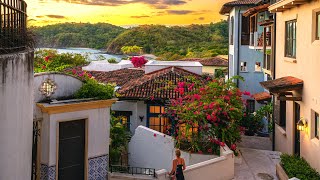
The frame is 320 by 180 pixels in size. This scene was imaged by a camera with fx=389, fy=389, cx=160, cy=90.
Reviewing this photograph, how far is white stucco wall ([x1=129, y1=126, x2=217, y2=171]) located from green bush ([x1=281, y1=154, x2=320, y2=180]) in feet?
9.93

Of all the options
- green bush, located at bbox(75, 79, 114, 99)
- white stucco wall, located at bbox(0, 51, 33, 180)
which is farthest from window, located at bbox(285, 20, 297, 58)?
white stucco wall, located at bbox(0, 51, 33, 180)

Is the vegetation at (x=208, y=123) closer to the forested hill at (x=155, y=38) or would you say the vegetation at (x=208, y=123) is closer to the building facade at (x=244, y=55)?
the building facade at (x=244, y=55)

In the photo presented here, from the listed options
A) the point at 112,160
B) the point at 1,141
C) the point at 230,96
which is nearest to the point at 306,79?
the point at 230,96

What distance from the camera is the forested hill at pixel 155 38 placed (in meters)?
66.0

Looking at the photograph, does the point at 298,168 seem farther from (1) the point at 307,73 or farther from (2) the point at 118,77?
(2) the point at 118,77

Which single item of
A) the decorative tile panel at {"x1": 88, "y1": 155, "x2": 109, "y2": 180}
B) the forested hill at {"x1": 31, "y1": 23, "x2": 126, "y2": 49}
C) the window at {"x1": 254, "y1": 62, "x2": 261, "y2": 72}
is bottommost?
the decorative tile panel at {"x1": 88, "y1": 155, "x2": 109, "y2": 180}

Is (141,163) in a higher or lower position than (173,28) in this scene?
lower

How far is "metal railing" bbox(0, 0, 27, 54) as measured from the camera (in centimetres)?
679

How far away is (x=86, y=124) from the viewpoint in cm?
1148

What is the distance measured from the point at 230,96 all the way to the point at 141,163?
456cm

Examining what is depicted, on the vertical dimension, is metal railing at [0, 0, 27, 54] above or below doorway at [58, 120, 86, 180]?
above

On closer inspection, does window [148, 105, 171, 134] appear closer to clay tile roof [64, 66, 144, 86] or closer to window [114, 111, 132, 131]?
window [114, 111, 132, 131]

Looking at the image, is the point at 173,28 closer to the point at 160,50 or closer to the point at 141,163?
the point at 160,50

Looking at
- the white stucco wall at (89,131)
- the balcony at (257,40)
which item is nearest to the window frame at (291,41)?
the balcony at (257,40)
